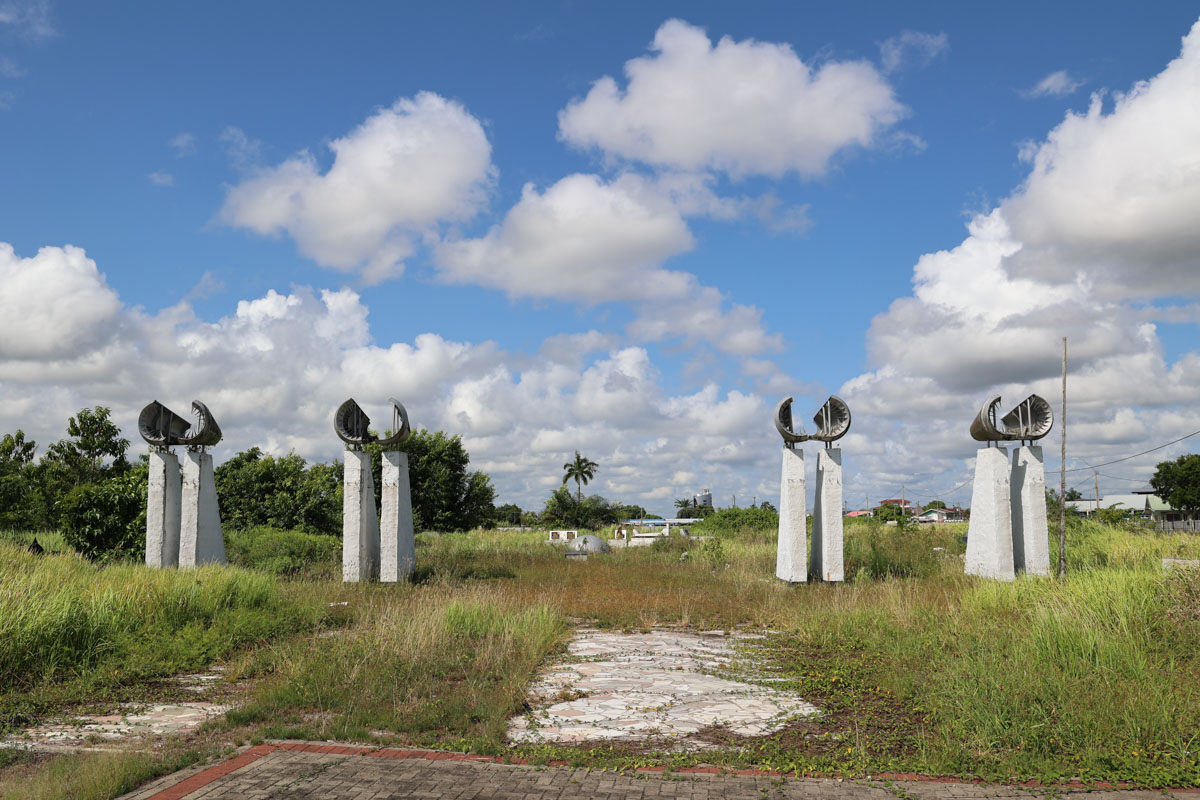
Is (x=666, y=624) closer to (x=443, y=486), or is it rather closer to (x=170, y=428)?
(x=170, y=428)

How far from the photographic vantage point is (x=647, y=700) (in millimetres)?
7090

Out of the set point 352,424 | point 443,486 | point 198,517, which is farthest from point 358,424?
point 443,486

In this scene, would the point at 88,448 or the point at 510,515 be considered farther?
the point at 510,515

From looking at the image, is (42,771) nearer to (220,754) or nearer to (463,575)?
(220,754)

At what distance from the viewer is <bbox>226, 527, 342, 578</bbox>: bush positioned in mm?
17953

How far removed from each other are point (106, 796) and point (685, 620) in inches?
343

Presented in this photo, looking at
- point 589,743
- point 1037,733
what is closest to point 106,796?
point 589,743

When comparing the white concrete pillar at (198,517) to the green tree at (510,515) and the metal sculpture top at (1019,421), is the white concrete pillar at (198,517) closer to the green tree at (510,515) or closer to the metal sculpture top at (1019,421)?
the metal sculpture top at (1019,421)

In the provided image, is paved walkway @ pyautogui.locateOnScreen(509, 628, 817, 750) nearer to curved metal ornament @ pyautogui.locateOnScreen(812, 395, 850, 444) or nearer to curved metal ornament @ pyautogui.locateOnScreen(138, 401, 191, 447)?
curved metal ornament @ pyautogui.locateOnScreen(812, 395, 850, 444)

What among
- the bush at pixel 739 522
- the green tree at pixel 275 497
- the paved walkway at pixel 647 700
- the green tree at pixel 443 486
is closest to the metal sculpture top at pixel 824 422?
the paved walkway at pixel 647 700

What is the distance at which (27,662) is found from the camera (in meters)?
7.81

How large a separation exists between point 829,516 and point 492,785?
12.8 meters

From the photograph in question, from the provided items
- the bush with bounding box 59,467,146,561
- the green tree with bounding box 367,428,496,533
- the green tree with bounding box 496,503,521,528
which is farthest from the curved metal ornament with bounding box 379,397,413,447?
the green tree with bounding box 496,503,521,528

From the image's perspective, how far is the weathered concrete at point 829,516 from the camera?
16406mm
